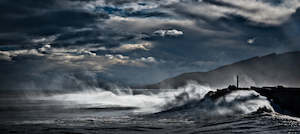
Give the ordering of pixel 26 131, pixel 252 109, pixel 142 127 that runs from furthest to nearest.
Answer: pixel 252 109, pixel 142 127, pixel 26 131

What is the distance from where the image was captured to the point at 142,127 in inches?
677

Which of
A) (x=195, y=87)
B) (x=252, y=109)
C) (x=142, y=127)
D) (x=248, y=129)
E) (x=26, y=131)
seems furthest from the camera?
(x=195, y=87)

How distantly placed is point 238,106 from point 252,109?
1328 millimetres

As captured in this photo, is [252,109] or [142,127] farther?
[252,109]

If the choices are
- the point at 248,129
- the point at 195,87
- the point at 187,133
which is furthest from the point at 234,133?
the point at 195,87

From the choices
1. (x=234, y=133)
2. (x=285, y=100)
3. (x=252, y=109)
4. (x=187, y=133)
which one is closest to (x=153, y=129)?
(x=187, y=133)

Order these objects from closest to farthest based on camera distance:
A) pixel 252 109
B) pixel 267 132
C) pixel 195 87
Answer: pixel 267 132
pixel 252 109
pixel 195 87

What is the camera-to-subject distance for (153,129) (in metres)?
16.4

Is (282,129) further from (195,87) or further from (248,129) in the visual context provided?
(195,87)

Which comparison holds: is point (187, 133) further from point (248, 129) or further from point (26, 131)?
point (26, 131)

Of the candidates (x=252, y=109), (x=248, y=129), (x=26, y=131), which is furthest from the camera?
(x=252, y=109)

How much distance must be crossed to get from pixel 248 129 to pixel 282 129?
1.50 meters

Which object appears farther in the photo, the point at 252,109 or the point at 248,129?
the point at 252,109

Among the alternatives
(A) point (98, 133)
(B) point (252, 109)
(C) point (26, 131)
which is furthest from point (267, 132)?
(C) point (26, 131)
